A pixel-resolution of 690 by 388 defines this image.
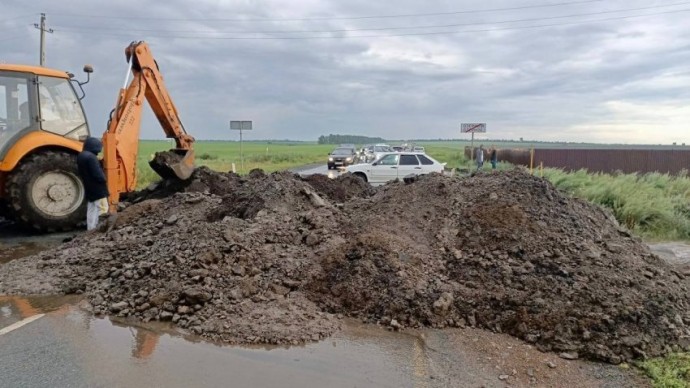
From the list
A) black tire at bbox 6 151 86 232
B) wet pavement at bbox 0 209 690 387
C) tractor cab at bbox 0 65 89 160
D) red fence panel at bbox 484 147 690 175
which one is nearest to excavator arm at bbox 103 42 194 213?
black tire at bbox 6 151 86 232

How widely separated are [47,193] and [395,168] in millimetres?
12141

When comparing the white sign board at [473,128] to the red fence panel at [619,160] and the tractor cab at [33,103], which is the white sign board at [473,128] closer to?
the red fence panel at [619,160]

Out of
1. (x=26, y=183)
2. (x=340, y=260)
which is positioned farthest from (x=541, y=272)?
(x=26, y=183)

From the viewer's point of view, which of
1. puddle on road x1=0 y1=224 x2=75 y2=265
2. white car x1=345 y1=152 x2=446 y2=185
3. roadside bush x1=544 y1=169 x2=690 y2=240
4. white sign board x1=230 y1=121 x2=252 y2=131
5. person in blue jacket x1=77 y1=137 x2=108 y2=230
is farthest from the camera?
white sign board x1=230 y1=121 x2=252 y2=131

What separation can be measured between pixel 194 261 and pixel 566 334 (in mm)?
4377

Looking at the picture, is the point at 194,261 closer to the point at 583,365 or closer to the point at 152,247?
the point at 152,247

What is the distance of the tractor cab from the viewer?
9.22 meters

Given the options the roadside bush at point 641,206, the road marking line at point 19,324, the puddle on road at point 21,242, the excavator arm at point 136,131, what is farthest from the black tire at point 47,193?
the roadside bush at point 641,206

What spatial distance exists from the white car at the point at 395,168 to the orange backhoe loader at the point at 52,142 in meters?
9.86

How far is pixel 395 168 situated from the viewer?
62.8ft

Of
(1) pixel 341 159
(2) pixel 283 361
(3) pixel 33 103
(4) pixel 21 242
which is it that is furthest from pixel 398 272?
(1) pixel 341 159

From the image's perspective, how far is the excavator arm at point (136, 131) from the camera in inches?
389

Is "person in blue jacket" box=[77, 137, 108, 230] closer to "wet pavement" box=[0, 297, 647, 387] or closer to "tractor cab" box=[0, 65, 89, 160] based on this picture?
"tractor cab" box=[0, 65, 89, 160]

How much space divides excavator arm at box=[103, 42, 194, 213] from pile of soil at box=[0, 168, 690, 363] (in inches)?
65.3
